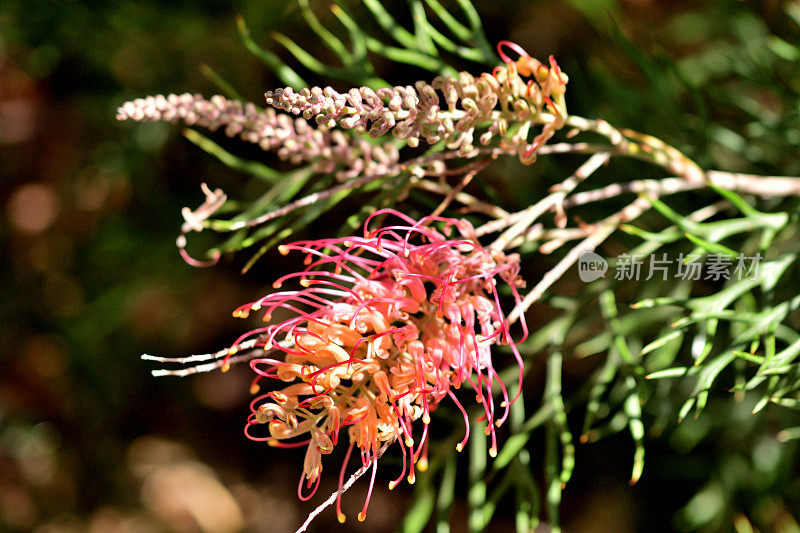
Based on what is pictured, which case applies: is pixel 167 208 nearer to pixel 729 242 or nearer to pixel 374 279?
pixel 374 279

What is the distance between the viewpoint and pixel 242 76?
2.36 ft

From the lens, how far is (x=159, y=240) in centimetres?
75

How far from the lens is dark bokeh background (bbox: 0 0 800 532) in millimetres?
665

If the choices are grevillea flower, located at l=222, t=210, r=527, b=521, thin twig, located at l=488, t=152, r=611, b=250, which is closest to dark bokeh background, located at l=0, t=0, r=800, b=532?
thin twig, located at l=488, t=152, r=611, b=250

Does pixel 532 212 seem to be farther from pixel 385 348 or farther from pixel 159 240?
pixel 159 240

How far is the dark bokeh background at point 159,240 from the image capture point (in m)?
0.66

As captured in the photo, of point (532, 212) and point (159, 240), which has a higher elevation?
point (532, 212)

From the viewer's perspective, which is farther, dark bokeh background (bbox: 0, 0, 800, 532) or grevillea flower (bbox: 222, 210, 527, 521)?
dark bokeh background (bbox: 0, 0, 800, 532)

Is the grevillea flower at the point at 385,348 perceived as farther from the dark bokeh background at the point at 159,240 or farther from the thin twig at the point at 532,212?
the dark bokeh background at the point at 159,240

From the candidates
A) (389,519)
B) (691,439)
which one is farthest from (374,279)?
(389,519)

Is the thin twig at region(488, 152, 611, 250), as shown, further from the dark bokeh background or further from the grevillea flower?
the dark bokeh background

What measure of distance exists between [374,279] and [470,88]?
0.38ft

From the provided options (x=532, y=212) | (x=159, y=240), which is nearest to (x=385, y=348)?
(x=532, y=212)

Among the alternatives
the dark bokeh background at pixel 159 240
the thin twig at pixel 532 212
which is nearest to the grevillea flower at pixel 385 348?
the thin twig at pixel 532 212
